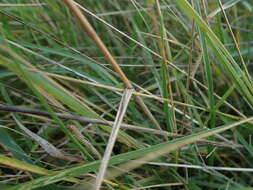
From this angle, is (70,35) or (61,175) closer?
(61,175)

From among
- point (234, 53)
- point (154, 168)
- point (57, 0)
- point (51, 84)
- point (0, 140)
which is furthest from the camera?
point (57, 0)

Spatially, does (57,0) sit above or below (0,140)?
above

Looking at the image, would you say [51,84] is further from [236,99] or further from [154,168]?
[236,99]

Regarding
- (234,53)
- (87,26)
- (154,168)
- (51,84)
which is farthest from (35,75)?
(234,53)

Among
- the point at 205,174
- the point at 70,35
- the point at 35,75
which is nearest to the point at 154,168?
the point at 205,174

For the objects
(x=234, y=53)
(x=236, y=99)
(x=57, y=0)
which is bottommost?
(x=236, y=99)

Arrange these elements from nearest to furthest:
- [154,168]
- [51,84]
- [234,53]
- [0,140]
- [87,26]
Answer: [87,26], [51,84], [0,140], [154,168], [234,53]
